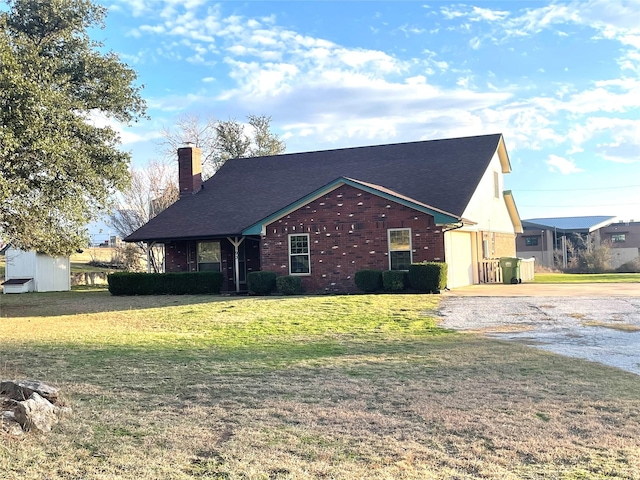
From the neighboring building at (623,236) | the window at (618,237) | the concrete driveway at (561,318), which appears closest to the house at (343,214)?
the concrete driveway at (561,318)

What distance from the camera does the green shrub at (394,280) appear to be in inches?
783

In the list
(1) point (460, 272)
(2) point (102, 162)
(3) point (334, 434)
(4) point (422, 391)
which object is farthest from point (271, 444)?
(1) point (460, 272)

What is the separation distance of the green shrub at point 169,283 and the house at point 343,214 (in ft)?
4.11

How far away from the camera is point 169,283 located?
22.9m

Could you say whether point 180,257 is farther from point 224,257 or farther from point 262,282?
point 262,282

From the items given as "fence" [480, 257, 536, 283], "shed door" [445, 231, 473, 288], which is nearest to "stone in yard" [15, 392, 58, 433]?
"shed door" [445, 231, 473, 288]

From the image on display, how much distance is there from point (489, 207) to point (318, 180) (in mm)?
7630

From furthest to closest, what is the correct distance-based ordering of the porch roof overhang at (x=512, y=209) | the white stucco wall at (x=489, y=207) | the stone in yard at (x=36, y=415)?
1. the porch roof overhang at (x=512, y=209)
2. the white stucco wall at (x=489, y=207)
3. the stone in yard at (x=36, y=415)

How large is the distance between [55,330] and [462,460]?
10.9 m

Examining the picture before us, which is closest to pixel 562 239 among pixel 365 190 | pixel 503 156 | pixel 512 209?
pixel 512 209

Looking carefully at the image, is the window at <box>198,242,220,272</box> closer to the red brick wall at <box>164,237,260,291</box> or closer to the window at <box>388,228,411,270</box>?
the red brick wall at <box>164,237,260,291</box>

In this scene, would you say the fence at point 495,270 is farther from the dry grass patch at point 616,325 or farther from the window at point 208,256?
the dry grass patch at point 616,325

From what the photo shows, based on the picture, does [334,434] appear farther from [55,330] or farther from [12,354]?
[55,330]

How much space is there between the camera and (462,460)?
4609 millimetres
